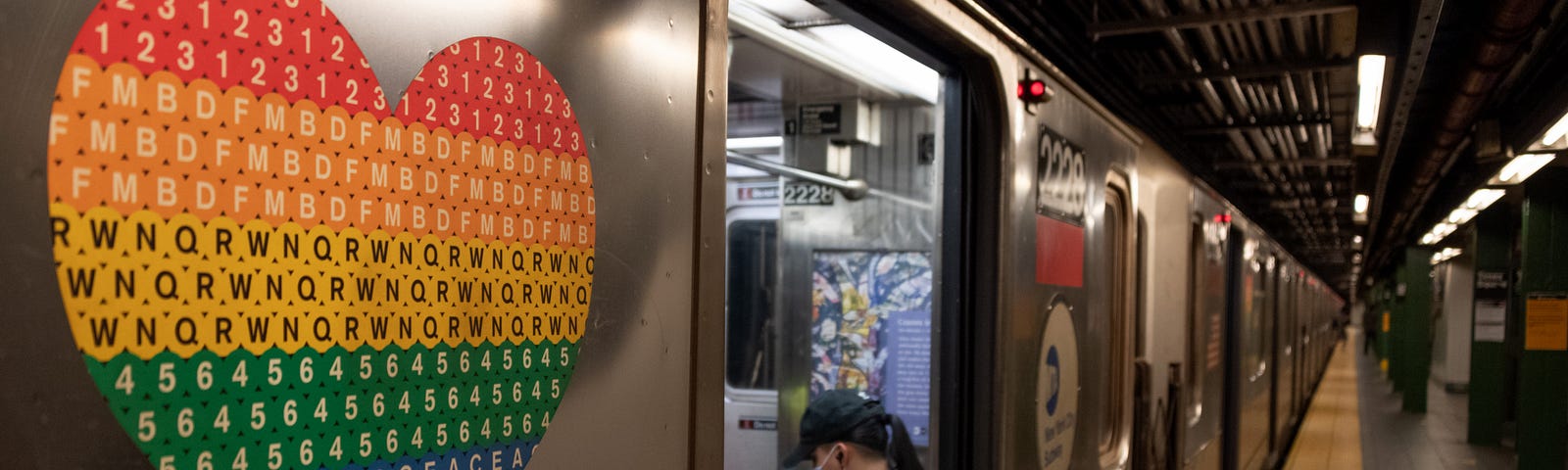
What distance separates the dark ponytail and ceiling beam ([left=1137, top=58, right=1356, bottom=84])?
1.63m

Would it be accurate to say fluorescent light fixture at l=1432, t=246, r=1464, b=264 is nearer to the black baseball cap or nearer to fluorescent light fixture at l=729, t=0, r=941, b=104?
fluorescent light fixture at l=729, t=0, r=941, b=104

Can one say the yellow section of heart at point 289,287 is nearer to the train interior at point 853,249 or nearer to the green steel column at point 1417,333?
the train interior at point 853,249

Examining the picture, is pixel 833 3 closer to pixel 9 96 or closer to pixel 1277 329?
pixel 9 96

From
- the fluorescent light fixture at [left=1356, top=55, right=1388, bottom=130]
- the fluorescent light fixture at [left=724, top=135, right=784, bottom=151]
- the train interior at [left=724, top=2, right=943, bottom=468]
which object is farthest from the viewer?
the fluorescent light fixture at [left=724, top=135, right=784, bottom=151]

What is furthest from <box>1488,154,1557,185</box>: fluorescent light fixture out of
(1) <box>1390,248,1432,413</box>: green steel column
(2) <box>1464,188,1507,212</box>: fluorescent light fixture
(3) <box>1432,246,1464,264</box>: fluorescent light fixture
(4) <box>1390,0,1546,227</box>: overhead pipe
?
(3) <box>1432,246,1464,264</box>: fluorescent light fixture

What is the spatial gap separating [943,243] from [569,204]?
1.78m

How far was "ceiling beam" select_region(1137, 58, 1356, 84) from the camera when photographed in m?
4.14

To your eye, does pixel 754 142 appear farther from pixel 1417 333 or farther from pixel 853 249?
pixel 1417 333

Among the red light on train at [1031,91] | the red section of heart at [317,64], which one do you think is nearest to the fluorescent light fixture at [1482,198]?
the red light on train at [1031,91]

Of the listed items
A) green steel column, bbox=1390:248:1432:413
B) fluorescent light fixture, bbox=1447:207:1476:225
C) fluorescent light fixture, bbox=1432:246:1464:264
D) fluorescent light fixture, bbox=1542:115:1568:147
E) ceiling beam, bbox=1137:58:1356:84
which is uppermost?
ceiling beam, bbox=1137:58:1356:84

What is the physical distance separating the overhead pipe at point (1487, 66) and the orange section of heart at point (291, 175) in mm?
3257

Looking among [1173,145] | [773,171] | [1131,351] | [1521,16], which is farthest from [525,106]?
[1173,145]

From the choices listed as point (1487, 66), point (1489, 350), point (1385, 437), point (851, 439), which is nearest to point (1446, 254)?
point (1385, 437)

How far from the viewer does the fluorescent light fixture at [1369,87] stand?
12.9ft
